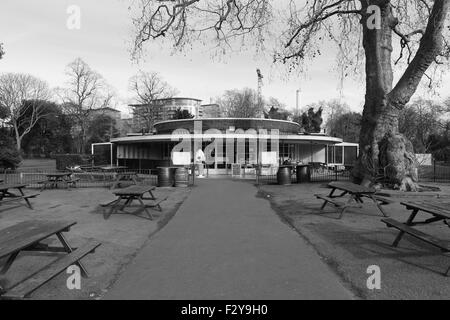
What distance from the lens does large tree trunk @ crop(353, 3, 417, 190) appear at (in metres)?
15.1

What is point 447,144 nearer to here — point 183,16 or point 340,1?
point 340,1

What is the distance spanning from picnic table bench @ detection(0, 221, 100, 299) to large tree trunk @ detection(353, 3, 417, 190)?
12.9m

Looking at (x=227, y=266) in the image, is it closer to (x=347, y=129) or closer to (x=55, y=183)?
(x=55, y=183)

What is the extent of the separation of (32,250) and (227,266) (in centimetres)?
280

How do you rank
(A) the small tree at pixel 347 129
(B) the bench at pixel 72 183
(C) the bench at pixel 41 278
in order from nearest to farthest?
(C) the bench at pixel 41 278 < (B) the bench at pixel 72 183 < (A) the small tree at pixel 347 129

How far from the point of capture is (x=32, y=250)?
5406 mm

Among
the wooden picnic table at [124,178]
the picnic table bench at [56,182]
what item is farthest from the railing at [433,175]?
the picnic table bench at [56,182]

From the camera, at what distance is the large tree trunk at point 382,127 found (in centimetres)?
1510

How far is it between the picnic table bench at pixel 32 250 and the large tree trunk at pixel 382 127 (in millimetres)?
12904

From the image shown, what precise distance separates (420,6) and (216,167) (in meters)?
17.4

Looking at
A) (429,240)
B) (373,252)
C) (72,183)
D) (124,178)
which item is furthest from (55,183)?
(429,240)

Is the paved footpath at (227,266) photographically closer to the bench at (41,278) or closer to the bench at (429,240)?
the bench at (41,278)

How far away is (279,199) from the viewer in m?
13.4

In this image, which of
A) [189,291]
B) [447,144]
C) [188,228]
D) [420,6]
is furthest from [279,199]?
[447,144]
